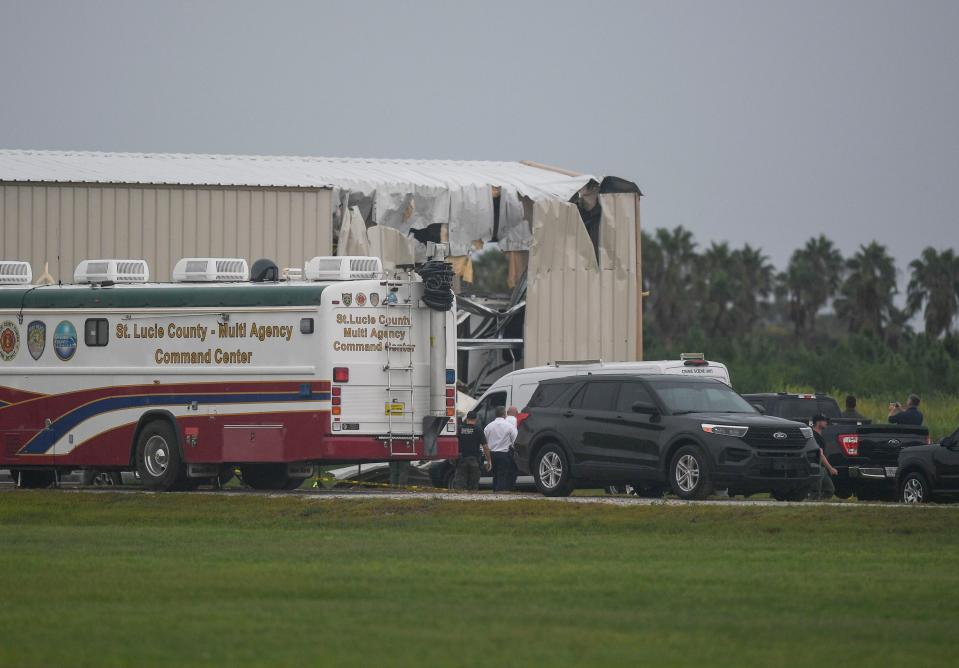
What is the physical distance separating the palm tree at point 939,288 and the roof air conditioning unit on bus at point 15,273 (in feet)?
228

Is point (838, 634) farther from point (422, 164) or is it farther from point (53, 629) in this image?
point (422, 164)

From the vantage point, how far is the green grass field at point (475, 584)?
1098 centimetres

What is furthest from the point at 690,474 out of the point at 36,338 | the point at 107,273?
the point at 36,338

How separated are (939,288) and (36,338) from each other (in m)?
71.3

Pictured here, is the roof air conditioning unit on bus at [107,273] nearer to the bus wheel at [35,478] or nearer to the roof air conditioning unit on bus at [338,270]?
the roof air conditioning unit on bus at [338,270]

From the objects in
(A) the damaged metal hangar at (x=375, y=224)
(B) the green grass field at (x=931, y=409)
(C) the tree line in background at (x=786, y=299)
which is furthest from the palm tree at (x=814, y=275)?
(A) the damaged metal hangar at (x=375, y=224)

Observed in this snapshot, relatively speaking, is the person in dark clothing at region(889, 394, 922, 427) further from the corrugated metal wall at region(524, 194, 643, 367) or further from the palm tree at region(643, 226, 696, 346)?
the palm tree at region(643, 226, 696, 346)

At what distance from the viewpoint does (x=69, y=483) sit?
29.7m

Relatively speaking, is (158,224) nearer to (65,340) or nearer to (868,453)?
(65,340)

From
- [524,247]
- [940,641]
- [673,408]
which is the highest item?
[524,247]

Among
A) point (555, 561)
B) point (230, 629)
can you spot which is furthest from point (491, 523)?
point (230, 629)

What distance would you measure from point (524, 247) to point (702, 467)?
51.5 ft

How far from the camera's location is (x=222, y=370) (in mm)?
24422

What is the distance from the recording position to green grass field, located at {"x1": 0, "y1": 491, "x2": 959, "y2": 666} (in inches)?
432
